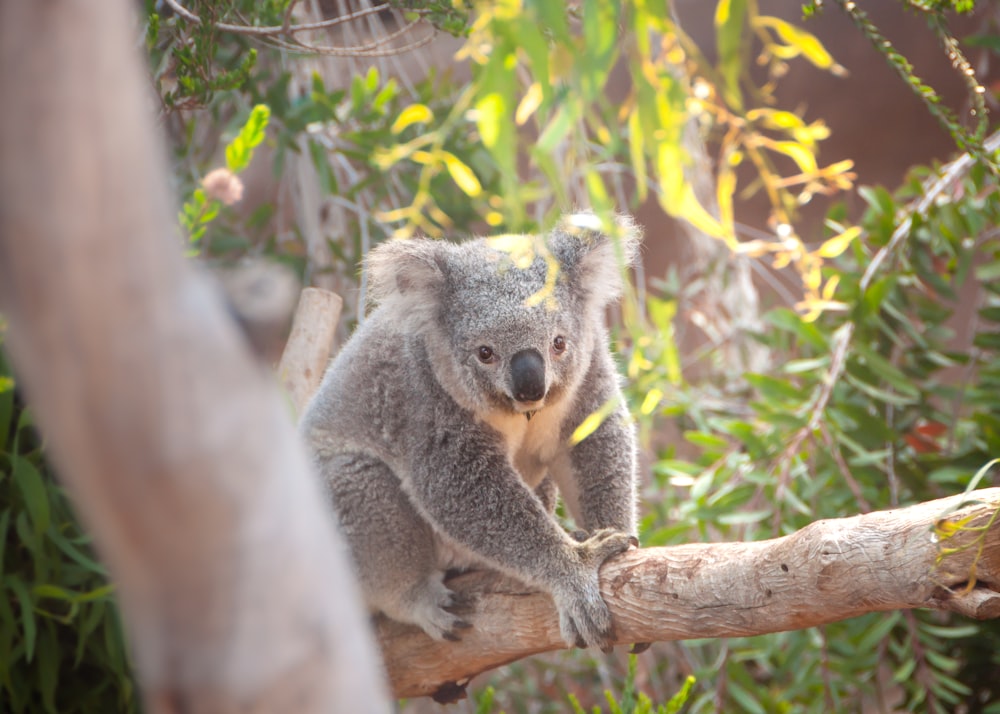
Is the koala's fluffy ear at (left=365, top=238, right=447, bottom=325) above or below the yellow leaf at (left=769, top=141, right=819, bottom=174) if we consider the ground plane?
above

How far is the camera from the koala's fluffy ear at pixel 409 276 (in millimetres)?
2805

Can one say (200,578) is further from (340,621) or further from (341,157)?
(341,157)

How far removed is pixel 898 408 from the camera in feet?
13.5

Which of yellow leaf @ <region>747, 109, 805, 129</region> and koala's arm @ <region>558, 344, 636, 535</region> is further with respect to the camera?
koala's arm @ <region>558, 344, 636, 535</region>

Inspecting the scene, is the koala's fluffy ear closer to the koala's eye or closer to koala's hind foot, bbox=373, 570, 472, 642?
the koala's eye

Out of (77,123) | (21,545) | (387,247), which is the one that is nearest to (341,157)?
(387,247)

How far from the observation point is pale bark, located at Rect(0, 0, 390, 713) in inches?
31.6

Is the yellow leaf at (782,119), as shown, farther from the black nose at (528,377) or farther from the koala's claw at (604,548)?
the koala's claw at (604,548)

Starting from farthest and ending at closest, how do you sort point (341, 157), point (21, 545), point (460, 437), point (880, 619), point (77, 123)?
point (341, 157), point (880, 619), point (21, 545), point (460, 437), point (77, 123)

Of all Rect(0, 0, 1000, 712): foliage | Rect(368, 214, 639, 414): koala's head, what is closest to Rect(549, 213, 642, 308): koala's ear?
Rect(368, 214, 639, 414): koala's head

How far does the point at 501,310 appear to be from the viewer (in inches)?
102

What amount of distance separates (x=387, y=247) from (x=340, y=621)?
81.6 inches

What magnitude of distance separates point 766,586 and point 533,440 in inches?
40.9

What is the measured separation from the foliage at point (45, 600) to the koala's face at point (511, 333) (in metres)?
1.43
